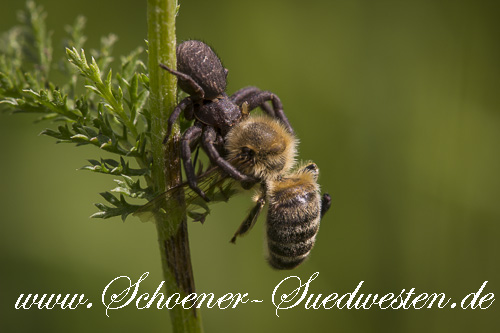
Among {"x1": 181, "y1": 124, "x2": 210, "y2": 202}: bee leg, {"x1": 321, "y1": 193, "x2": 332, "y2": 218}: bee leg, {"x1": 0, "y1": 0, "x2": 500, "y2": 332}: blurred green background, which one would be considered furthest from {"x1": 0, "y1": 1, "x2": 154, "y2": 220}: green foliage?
{"x1": 0, "y1": 0, "x2": 500, "y2": 332}: blurred green background

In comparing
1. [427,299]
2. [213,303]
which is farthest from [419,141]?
[213,303]

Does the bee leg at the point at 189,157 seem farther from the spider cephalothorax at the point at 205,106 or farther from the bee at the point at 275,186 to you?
the bee at the point at 275,186

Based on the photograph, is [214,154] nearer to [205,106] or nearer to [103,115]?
[205,106]

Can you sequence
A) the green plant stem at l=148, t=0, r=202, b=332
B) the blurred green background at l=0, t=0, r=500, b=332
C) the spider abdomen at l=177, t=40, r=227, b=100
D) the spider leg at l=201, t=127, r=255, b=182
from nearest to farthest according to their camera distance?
the green plant stem at l=148, t=0, r=202, b=332
the spider abdomen at l=177, t=40, r=227, b=100
the spider leg at l=201, t=127, r=255, b=182
the blurred green background at l=0, t=0, r=500, b=332

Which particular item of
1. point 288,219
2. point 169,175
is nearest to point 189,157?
point 169,175

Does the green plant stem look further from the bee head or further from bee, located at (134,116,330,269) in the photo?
the bee head
